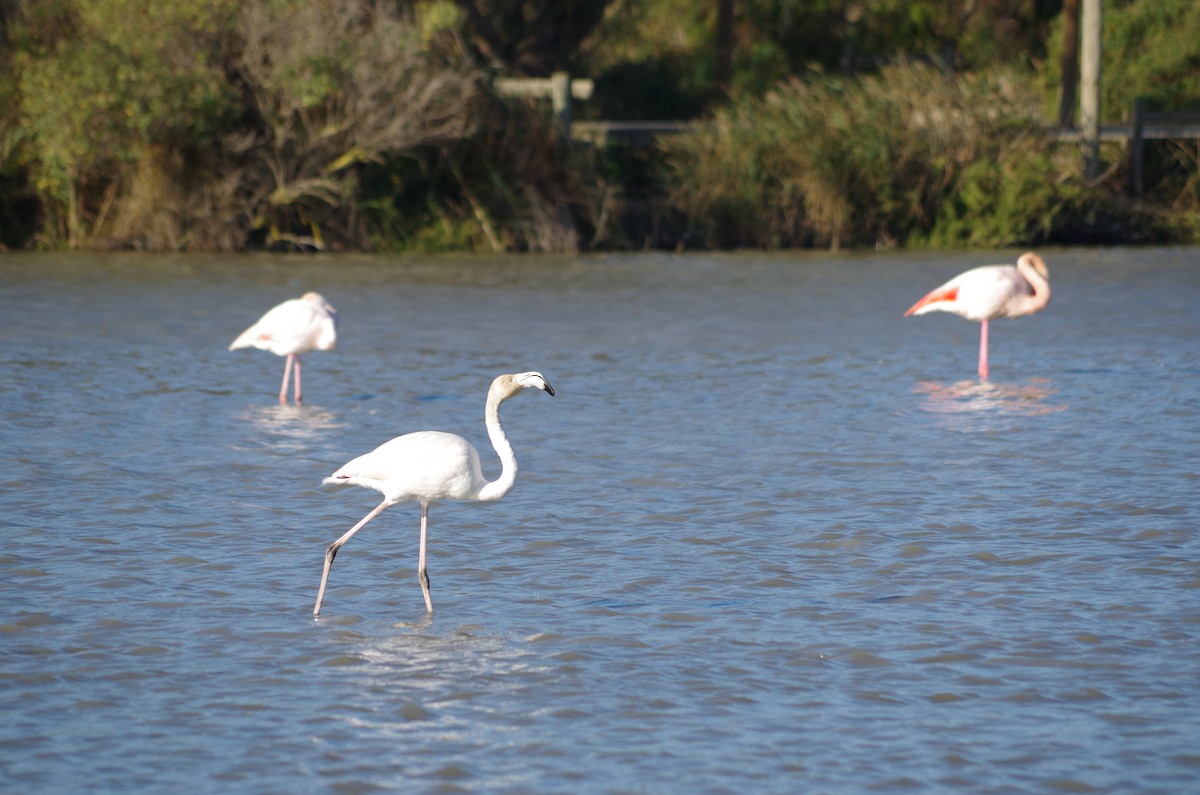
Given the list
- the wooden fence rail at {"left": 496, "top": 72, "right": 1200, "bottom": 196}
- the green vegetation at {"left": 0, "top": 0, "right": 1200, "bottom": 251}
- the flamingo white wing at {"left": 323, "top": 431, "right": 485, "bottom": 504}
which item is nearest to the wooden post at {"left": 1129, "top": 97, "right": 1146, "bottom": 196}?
the wooden fence rail at {"left": 496, "top": 72, "right": 1200, "bottom": 196}

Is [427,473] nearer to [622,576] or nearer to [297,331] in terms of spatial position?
[622,576]

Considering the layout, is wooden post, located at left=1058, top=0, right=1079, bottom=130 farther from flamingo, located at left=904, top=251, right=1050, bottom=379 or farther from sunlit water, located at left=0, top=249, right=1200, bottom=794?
flamingo, located at left=904, top=251, right=1050, bottom=379

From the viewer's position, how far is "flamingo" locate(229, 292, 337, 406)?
12.4m

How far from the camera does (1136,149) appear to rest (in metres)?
26.7

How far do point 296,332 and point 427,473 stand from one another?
579 centimetres

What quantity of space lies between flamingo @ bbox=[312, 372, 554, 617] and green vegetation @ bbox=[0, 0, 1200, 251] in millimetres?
16331

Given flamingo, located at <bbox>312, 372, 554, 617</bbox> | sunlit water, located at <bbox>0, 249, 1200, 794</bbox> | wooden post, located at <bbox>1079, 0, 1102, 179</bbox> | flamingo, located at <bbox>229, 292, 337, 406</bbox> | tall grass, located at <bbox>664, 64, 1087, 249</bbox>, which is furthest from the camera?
wooden post, located at <bbox>1079, 0, 1102, 179</bbox>

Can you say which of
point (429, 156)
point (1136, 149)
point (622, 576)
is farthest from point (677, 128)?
point (622, 576)

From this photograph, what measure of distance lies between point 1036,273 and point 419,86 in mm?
11032

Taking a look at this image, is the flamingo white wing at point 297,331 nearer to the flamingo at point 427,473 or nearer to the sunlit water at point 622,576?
the sunlit water at point 622,576

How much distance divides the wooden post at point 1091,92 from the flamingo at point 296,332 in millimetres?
16928

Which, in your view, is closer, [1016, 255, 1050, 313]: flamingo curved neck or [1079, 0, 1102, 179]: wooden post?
[1016, 255, 1050, 313]: flamingo curved neck

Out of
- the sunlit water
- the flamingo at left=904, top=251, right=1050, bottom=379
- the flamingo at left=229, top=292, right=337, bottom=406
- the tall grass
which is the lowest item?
the sunlit water

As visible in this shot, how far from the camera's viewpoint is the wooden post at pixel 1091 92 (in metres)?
26.1
